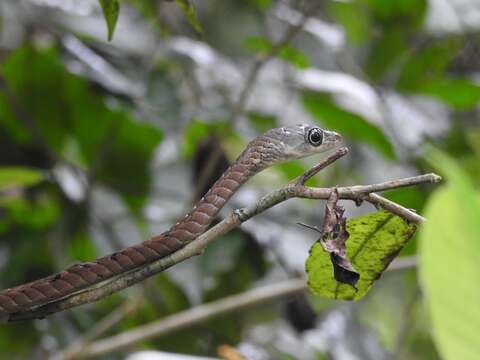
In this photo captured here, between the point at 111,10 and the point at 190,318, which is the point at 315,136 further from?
the point at 190,318

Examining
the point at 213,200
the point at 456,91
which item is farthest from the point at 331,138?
the point at 456,91

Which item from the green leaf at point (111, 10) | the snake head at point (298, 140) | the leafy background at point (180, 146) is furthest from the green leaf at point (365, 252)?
the leafy background at point (180, 146)

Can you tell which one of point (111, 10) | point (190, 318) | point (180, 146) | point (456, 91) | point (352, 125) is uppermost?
point (111, 10)

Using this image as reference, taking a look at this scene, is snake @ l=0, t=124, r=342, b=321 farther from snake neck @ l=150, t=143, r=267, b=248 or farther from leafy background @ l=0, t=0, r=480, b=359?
leafy background @ l=0, t=0, r=480, b=359

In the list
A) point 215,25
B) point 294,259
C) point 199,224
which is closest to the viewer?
point 199,224

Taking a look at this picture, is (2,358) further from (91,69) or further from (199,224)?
(199,224)

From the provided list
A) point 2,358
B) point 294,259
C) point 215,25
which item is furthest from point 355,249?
point 215,25

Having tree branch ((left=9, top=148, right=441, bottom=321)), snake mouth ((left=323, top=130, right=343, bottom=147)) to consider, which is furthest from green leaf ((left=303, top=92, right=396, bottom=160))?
tree branch ((left=9, top=148, right=441, bottom=321))
